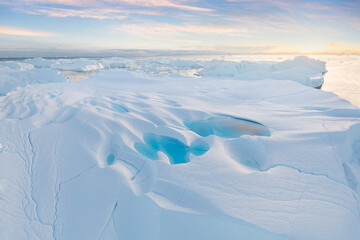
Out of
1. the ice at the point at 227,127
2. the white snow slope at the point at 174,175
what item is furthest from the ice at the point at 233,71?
the ice at the point at 227,127

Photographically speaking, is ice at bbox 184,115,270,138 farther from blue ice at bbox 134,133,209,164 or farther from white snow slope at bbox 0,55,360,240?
blue ice at bbox 134,133,209,164

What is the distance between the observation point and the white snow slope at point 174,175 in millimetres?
2500

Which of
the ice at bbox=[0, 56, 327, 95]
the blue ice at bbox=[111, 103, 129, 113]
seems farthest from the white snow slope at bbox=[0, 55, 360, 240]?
the ice at bbox=[0, 56, 327, 95]

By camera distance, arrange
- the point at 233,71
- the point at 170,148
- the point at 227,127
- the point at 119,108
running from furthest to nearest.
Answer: the point at 233,71 → the point at 119,108 → the point at 227,127 → the point at 170,148

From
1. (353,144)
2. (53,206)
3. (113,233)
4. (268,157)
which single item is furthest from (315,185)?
(53,206)

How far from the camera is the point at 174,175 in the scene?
3.20 meters

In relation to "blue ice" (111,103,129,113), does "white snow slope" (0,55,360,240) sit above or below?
below

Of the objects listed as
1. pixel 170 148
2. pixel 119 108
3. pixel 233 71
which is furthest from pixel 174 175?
pixel 233 71

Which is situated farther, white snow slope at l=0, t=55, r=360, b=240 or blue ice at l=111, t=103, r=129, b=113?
blue ice at l=111, t=103, r=129, b=113

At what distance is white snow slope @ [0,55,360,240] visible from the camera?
98.4 inches

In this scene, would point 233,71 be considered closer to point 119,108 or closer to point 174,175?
point 119,108

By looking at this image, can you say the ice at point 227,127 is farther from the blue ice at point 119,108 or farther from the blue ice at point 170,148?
the blue ice at point 119,108

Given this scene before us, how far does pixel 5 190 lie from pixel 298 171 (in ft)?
15.3

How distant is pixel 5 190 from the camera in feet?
10.3
